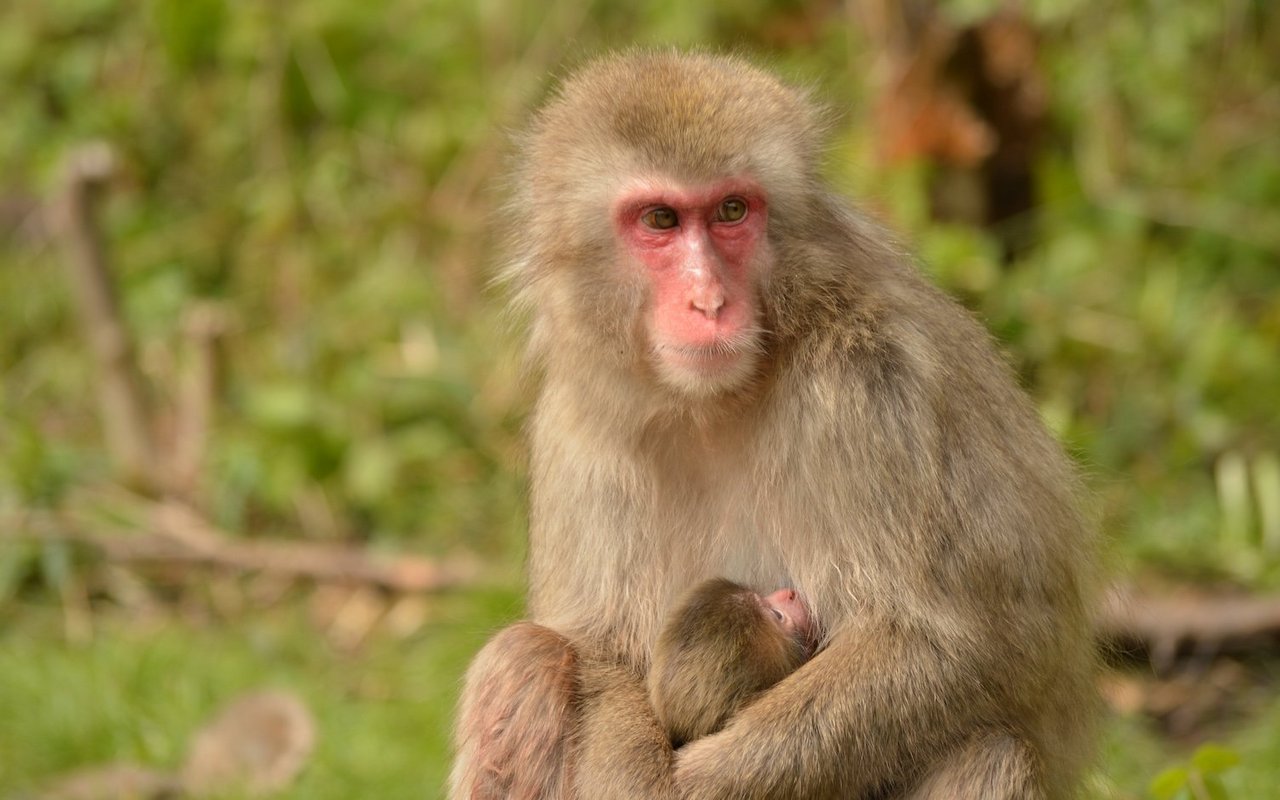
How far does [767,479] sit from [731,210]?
2.02ft

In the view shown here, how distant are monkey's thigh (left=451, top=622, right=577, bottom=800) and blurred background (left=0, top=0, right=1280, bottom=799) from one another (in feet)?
3.48

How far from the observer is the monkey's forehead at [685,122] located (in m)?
3.70

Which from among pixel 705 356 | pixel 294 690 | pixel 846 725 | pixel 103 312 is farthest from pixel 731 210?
pixel 103 312

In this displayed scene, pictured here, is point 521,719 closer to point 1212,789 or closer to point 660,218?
point 660,218

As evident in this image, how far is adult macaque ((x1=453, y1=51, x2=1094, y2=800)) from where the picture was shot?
368 centimetres

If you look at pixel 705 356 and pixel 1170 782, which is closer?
pixel 705 356

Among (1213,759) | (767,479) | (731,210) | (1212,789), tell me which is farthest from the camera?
(1212,789)

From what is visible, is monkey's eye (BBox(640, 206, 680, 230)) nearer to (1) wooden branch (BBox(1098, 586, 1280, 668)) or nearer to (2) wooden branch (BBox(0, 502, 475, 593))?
(1) wooden branch (BBox(1098, 586, 1280, 668))

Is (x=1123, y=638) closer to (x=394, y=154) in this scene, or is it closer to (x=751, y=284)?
(x=751, y=284)

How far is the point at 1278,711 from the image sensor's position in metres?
5.82

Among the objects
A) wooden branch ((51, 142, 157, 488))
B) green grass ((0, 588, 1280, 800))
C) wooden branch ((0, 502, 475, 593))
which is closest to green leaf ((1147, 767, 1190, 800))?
green grass ((0, 588, 1280, 800))

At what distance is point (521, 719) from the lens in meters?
3.94

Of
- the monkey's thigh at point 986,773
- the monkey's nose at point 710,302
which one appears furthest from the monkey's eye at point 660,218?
the monkey's thigh at point 986,773

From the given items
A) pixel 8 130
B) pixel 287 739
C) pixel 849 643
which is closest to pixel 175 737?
pixel 287 739
